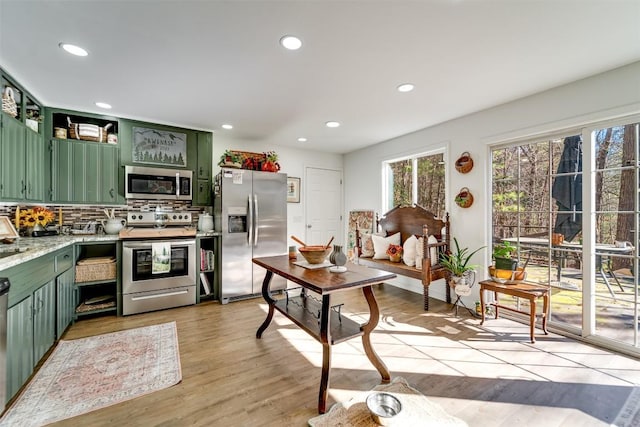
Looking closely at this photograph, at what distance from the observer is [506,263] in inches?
114

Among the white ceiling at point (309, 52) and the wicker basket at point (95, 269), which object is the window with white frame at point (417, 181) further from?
the wicker basket at point (95, 269)

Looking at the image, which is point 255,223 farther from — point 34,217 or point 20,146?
point 20,146

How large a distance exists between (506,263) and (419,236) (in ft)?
3.89

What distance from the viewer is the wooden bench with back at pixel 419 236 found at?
335 centimetres

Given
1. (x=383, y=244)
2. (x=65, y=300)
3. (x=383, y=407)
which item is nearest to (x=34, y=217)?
(x=65, y=300)

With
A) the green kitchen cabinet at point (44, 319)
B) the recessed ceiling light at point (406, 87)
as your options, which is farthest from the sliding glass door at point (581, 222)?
the green kitchen cabinet at point (44, 319)

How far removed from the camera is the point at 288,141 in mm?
4723

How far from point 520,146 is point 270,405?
369cm

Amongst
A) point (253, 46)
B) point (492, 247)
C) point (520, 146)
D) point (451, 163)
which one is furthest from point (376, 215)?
point (253, 46)

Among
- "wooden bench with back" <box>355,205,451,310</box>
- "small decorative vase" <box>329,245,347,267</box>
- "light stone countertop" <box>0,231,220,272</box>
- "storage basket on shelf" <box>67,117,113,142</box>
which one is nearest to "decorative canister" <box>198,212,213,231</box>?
"light stone countertop" <box>0,231,220,272</box>

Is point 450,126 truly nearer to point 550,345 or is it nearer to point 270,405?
point 550,345

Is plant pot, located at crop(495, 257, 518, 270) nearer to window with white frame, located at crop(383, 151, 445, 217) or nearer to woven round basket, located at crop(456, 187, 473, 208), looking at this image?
woven round basket, located at crop(456, 187, 473, 208)

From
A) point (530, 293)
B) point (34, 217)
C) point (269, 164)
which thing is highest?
point (269, 164)

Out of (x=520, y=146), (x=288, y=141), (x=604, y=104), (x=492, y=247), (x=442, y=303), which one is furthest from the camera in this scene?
(x=288, y=141)
